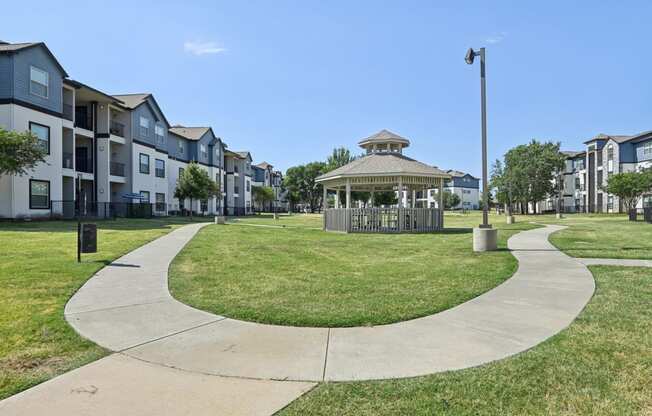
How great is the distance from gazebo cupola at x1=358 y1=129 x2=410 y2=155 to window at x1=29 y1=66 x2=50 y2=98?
2007 cm

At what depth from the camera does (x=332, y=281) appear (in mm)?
7562

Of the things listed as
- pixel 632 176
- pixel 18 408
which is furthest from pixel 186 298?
pixel 632 176

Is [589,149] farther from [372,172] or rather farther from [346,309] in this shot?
[346,309]

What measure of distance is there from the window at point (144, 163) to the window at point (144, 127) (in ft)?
6.25

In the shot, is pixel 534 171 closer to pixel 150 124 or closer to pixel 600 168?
pixel 600 168

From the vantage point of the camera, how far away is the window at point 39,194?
77.0 ft

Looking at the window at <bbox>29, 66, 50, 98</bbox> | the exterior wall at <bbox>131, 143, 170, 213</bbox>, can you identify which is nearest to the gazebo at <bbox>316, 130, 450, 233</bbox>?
the window at <bbox>29, 66, 50, 98</bbox>

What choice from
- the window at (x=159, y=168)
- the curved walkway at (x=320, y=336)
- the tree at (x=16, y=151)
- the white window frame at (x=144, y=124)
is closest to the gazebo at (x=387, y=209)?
the curved walkway at (x=320, y=336)

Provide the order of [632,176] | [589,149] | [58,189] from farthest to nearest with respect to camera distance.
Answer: [589,149] → [632,176] → [58,189]

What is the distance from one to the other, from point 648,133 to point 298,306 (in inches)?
2491

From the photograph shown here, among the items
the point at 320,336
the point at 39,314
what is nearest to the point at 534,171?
the point at 320,336

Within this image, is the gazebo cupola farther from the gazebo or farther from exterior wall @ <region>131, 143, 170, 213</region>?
exterior wall @ <region>131, 143, 170, 213</region>

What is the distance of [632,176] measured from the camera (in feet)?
131

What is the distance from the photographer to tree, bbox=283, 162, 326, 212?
8900 centimetres
